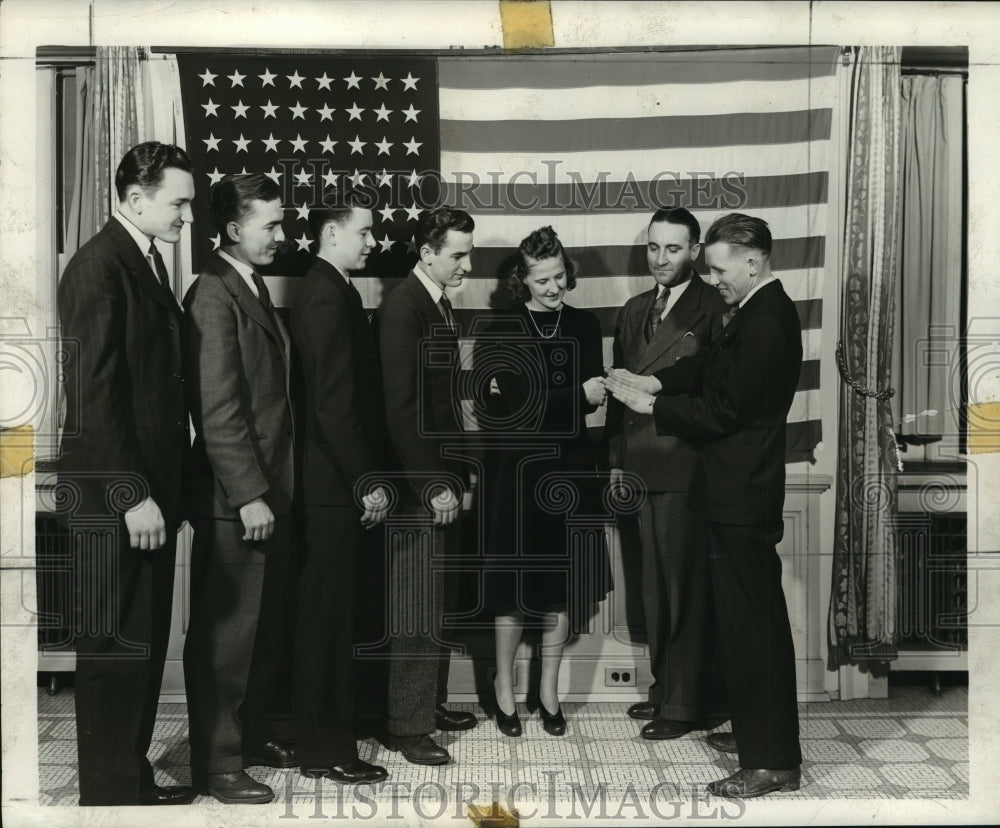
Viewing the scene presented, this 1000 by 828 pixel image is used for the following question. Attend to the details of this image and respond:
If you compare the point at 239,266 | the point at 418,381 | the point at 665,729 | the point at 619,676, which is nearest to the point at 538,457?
the point at 418,381

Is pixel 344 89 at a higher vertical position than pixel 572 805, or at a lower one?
higher

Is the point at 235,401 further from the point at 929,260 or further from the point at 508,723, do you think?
the point at 929,260

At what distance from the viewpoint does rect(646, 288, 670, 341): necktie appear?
404 centimetres

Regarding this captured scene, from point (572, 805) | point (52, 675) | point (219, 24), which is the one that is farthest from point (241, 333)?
point (572, 805)

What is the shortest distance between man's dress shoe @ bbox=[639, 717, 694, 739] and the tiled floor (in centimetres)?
3

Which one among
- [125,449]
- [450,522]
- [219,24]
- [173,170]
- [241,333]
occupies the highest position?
Answer: [219,24]

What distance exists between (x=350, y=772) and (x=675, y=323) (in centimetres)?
216

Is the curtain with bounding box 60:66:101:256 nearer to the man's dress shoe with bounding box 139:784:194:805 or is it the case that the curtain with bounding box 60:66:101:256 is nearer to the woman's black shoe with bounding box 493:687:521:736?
the man's dress shoe with bounding box 139:784:194:805

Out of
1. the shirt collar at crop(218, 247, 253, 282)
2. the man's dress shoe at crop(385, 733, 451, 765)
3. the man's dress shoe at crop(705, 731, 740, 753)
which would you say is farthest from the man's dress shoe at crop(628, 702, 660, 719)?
the shirt collar at crop(218, 247, 253, 282)

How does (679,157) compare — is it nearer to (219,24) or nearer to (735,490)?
(735,490)

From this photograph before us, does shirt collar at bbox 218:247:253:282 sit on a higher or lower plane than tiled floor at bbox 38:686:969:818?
higher

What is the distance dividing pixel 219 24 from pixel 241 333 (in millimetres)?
1237

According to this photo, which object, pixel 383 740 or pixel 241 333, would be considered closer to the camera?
pixel 241 333

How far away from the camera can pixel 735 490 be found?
3977 millimetres
